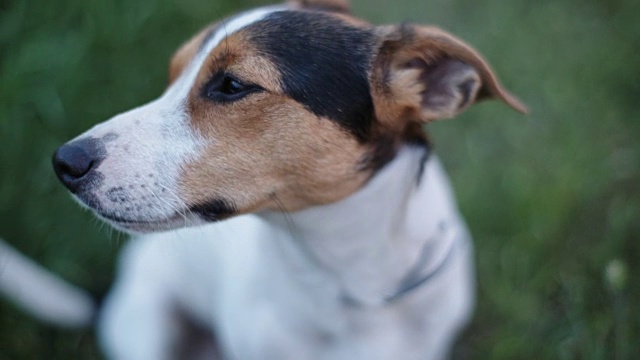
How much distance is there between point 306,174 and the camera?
2398 mm

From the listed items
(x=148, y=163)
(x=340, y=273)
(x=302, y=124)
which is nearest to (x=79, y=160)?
(x=148, y=163)

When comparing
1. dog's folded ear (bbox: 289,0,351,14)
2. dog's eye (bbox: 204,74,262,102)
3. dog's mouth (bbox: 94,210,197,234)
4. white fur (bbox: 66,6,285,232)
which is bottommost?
dog's mouth (bbox: 94,210,197,234)

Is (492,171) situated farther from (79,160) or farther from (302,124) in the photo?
(79,160)

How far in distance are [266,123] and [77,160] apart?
1.97ft

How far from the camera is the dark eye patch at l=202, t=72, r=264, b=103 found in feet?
7.70

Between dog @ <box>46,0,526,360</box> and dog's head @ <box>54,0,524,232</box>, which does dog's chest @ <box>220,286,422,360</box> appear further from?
dog's head @ <box>54,0,524,232</box>

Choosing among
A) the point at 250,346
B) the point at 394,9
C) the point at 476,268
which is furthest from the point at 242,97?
the point at 394,9

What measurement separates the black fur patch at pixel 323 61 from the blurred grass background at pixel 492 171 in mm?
1469

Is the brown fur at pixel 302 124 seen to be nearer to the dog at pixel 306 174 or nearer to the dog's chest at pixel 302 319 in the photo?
the dog at pixel 306 174

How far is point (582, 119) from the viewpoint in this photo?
459 cm

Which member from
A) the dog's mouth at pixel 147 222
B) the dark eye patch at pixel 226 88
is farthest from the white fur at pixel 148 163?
the dark eye patch at pixel 226 88

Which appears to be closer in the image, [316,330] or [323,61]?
[323,61]

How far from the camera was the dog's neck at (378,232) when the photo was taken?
2568mm

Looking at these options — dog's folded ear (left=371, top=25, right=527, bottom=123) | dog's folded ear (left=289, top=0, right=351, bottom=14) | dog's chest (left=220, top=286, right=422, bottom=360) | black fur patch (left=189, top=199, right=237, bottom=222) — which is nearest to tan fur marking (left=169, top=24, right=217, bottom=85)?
dog's folded ear (left=289, top=0, right=351, bottom=14)
